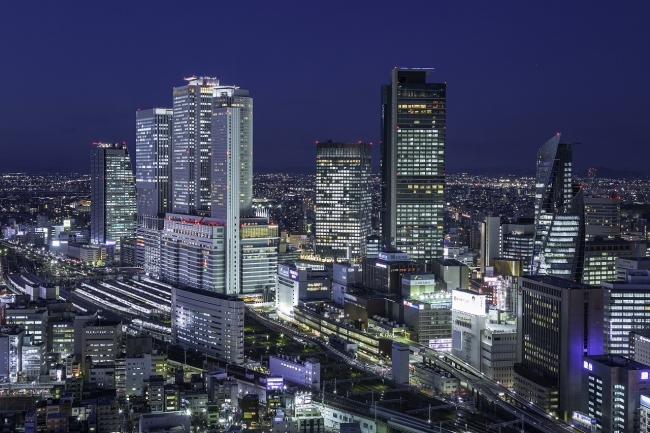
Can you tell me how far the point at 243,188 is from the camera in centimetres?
4172

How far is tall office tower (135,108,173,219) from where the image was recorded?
166 ft

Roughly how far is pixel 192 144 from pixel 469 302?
20980mm

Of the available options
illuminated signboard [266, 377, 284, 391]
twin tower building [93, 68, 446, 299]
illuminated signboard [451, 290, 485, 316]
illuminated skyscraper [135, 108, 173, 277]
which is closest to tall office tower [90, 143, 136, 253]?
twin tower building [93, 68, 446, 299]

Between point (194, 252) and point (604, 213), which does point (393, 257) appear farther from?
point (604, 213)

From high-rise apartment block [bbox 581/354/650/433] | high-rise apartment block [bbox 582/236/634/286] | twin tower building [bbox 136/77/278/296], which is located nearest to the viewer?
high-rise apartment block [bbox 581/354/650/433]

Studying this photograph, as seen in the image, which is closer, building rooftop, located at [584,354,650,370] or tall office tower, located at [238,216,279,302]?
building rooftop, located at [584,354,650,370]

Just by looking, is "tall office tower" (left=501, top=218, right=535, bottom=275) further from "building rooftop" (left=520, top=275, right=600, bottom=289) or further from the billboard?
"building rooftop" (left=520, top=275, right=600, bottom=289)

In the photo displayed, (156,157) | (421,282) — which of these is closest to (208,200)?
(156,157)

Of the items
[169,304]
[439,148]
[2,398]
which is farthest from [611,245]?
[2,398]

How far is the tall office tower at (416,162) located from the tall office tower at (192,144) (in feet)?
30.3

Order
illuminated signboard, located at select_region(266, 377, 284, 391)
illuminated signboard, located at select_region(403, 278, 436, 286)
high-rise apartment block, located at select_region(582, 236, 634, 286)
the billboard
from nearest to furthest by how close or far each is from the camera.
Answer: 1. illuminated signboard, located at select_region(266, 377, 284, 391)
2. illuminated signboard, located at select_region(403, 278, 436, 286)
3. high-rise apartment block, located at select_region(582, 236, 634, 286)
4. the billboard

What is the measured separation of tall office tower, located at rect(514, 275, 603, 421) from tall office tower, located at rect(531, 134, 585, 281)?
697cm

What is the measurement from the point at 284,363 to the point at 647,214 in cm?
3392

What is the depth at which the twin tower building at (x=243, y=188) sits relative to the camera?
40188 mm
